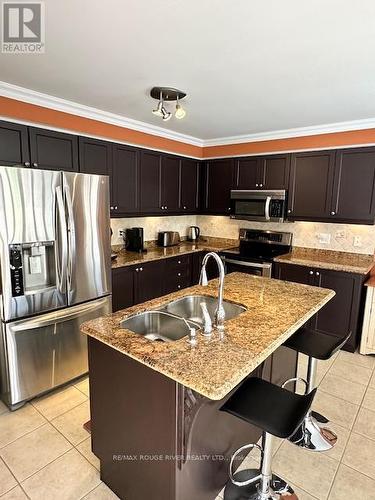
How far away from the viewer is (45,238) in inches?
89.7

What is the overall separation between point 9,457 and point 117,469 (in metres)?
0.83

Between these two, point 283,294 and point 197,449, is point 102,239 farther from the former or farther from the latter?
point 197,449

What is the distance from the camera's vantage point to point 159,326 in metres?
1.81

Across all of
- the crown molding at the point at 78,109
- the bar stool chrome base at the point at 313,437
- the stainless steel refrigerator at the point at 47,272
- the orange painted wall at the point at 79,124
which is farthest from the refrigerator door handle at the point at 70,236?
the bar stool chrome base at the point at 313,437

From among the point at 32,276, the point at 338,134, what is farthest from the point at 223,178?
the point at 32,276

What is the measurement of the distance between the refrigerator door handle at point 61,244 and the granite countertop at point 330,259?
97.6 inches

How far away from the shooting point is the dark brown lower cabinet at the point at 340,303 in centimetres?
323

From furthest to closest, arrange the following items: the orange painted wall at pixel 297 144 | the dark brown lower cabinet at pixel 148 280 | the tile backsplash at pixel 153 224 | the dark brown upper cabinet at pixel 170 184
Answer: the dark brown upper cabinet at pixel 170 184, the tile backsplash at pixel 153 224, the dark brown lower cabinet at pixel 148 280, the orange painted wall at pixel 297 144

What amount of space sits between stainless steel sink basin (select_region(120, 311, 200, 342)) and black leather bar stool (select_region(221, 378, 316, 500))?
47cm

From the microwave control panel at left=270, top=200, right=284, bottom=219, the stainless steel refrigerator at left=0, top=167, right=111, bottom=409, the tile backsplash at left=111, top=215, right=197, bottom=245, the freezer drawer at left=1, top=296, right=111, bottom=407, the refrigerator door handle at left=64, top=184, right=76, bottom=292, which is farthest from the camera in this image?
the tile backsplash at left=111, top=215, right=197, bottom=245

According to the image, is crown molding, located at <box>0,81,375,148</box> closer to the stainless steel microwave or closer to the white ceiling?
the white ceiling

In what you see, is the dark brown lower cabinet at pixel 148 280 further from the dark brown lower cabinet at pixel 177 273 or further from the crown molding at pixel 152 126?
the crown molding at pixel 152 126

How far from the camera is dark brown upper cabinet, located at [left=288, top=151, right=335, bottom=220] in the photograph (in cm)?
354

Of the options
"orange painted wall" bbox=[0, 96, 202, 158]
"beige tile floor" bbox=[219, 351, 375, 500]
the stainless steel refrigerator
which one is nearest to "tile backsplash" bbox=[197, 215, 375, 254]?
"beige tile floor" bbox=[219, 351, 375, 500]
